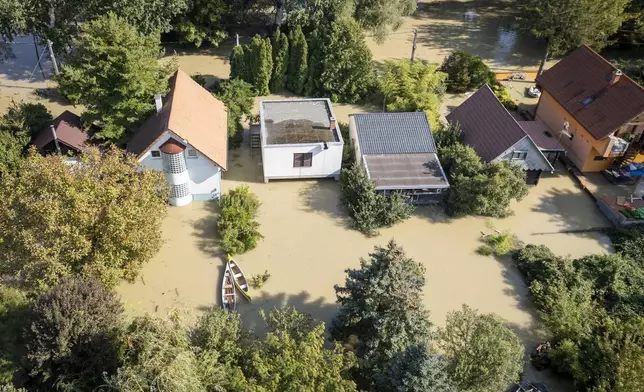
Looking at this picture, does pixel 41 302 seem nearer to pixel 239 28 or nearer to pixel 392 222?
pixel 392 222

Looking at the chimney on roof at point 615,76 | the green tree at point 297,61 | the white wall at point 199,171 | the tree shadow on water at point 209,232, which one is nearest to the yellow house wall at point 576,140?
the chimney on roof at point 615,76

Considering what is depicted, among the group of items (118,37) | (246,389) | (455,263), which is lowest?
(455,263)

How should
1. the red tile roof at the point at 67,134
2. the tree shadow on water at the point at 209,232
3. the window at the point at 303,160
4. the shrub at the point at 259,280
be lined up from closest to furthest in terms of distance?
the shrub at the point at 259,280, the tree shadow on water at the point at 209,232, the red tile roof at the point at 67,134, the window at the point at 303,160

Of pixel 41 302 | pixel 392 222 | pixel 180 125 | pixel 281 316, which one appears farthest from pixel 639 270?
pixel 41 302

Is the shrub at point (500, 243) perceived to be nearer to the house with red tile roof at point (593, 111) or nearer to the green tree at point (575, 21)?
the house with red tile roof at point (593, 111)

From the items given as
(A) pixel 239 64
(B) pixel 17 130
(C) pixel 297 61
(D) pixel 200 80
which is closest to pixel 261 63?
(A) pixel 239 64

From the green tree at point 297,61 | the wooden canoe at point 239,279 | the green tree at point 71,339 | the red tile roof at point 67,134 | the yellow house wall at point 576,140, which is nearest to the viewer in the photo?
the green tree at point 71,339

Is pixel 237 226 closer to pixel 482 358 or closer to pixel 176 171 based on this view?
pixel 176 171
